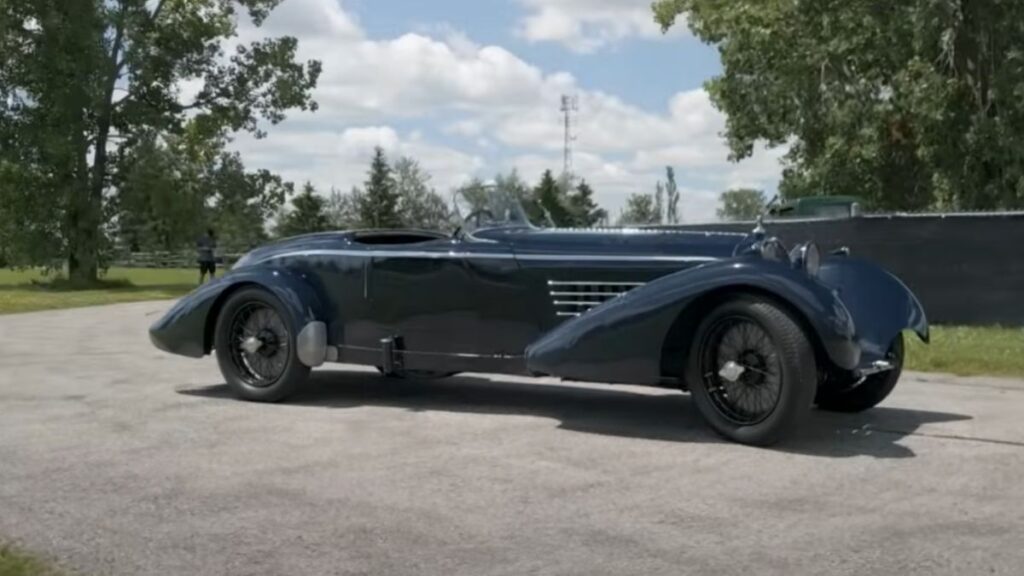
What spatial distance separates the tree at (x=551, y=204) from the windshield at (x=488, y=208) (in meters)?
0.40

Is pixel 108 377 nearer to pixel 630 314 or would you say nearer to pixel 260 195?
pixel 630 314

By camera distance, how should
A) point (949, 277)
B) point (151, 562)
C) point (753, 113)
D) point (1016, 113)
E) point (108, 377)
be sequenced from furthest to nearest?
point (753, 113) < point (1016, 113) < point (949, 277) < point (108, 377) < point (151, 562)

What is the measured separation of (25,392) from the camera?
30.0 feet

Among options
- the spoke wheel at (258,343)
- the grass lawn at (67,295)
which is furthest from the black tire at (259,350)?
the grass lawn at (67,295)

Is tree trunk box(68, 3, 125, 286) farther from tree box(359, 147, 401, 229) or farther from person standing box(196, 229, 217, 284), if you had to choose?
tree box(359, 147, 401, 229)

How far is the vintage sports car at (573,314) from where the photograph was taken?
6.83 meters

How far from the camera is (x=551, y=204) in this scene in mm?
9430

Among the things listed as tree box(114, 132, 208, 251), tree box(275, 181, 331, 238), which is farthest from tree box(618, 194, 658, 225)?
tree box(275, 181, 331, 238)

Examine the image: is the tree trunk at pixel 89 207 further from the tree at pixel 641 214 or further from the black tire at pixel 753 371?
the black tire at pixel 753 371

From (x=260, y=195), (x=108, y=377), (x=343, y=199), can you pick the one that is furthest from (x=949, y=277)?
(x=343, y=199)

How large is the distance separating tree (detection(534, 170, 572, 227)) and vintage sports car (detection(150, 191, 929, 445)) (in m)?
0.52

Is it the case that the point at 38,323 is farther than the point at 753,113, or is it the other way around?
the point at 753,113

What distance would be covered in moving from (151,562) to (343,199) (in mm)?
86142

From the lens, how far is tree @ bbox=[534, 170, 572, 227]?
9.20 metres
